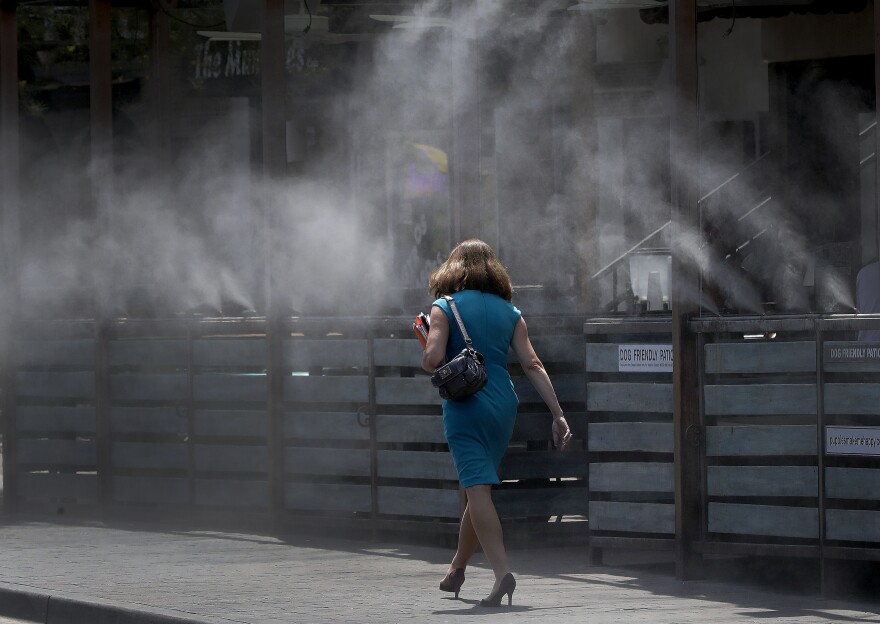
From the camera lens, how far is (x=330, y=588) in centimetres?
689

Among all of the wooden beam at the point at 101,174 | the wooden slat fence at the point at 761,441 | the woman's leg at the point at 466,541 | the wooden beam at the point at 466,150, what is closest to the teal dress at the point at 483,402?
the woman's leg at the point at 466,541

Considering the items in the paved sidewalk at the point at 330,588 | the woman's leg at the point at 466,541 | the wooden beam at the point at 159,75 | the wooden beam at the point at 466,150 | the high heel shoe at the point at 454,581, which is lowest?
the paved sidewalk at the point at 330,588

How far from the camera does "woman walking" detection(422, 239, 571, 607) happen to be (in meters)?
6.48

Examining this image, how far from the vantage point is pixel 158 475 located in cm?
935

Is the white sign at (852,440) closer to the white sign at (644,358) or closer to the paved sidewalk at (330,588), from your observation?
the paved sidewalk at (330,588)

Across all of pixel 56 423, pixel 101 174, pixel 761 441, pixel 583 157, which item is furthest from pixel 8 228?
pixel 761 441

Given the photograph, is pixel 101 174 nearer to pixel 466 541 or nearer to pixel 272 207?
pixel 272 207

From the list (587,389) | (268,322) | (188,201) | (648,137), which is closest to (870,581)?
(587,389)

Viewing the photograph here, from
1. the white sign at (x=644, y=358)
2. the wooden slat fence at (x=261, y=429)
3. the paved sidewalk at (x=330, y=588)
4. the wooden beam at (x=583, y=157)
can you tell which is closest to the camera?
the paved sidewalk at (x=330, y=588)

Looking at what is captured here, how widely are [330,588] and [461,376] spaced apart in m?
1.18

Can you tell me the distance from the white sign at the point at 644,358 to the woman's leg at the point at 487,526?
43.6 inches

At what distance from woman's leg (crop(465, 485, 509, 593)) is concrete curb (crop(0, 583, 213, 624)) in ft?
3.84

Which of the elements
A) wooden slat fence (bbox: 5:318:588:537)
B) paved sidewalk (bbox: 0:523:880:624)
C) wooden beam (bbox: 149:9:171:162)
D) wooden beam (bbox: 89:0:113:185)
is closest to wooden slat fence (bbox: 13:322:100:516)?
wooden slat fence (bbox: 5:318:588:537)

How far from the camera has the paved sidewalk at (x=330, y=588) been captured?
6.14m
